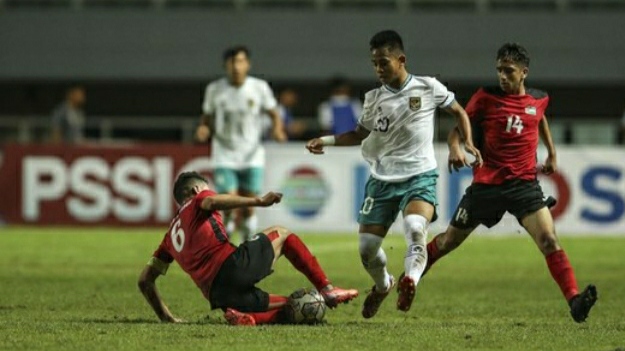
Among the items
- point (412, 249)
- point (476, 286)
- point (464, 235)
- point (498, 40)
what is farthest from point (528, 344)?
point (498, 40)

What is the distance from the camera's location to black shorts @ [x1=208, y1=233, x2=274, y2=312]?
10727 mm

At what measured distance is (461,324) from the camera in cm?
1117

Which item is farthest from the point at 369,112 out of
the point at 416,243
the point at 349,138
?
the point at 416,243

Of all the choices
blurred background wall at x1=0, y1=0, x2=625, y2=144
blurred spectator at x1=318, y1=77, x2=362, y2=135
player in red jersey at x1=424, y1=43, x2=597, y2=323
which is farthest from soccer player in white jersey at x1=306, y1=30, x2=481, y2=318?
blurred background wall at x1=0, y1=0, x2=625, y2=144

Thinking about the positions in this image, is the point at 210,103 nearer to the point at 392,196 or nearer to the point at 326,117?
the point at 392,196

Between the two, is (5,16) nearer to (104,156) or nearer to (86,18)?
(86,18)

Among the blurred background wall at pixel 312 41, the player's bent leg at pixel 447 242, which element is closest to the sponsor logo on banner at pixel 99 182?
the blurred background wall at pixel 312 41

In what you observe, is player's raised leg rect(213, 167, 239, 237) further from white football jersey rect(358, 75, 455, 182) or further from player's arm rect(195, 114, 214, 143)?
white football jersey rect(358, 75, 455, 182)

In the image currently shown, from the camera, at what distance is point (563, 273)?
11.1m

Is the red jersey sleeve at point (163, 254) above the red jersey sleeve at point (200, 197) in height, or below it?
below

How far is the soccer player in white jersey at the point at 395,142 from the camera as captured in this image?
11.1 metres

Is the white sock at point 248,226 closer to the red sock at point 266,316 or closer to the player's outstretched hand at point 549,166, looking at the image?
the player's outstretched hand at point 549,166

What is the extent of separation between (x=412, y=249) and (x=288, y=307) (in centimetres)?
96

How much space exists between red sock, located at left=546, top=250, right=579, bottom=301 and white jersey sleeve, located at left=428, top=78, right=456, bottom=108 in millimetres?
1339
